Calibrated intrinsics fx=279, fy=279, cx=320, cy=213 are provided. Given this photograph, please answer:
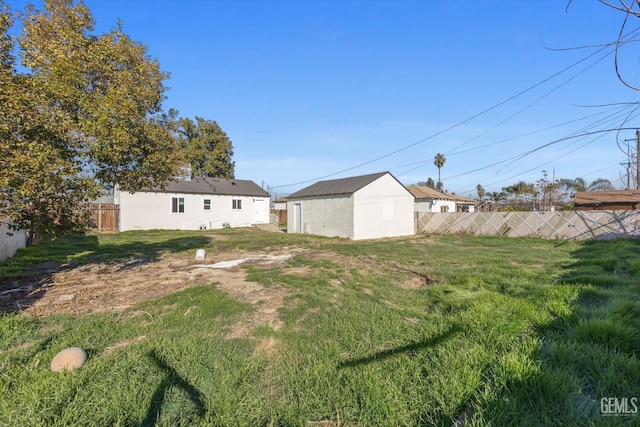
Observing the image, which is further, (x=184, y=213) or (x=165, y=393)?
(x=184, y=213)

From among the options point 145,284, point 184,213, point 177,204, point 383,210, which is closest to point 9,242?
point 145,284

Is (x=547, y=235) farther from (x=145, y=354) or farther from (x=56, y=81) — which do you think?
(x=56, y=81)

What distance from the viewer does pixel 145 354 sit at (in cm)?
306

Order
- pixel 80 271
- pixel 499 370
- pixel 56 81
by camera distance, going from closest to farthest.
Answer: pixel 499 370, pixel 56 81, pixel 80 271

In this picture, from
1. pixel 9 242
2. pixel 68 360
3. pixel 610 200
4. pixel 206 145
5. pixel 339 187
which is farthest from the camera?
pixel 206 145

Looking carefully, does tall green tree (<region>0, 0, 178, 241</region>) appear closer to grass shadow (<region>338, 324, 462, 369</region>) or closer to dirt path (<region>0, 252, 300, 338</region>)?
dirt path (<region>0, 252, 300, 338</region>)

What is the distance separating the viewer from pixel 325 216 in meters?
17.7

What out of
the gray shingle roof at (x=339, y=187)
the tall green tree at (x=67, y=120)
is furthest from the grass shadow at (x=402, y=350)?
the gray shingle roof at (x=339, y=187)

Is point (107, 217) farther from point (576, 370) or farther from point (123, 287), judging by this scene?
point (576, 370)

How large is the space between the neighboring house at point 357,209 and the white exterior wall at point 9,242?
13201 mm

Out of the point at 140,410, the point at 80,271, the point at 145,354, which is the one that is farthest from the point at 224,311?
the point at 80,271

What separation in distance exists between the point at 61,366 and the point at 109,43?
6.08 metres

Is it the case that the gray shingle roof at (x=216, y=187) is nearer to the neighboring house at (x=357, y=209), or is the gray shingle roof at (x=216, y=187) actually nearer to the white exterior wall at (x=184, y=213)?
the white exterior wall at (x=184, y=213)

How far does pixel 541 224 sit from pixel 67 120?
64.3 ft
